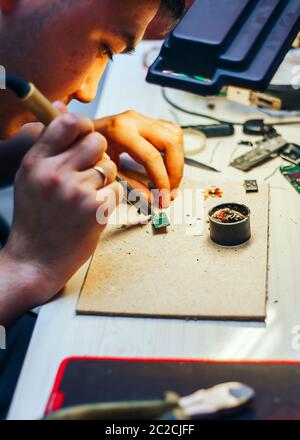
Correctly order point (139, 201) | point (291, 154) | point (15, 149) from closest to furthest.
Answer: point (139, 201)
point (291, 154)
point (15, 149)

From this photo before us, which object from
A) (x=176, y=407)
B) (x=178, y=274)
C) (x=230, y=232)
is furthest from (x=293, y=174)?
(x=176, y=407)

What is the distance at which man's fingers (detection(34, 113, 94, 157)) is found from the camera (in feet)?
2.66

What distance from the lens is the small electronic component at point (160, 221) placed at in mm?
981

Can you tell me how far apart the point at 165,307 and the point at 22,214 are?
0.28 metres

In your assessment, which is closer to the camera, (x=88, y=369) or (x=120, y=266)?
(x=88, y=369)

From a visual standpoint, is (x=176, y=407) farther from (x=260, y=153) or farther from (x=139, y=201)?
(x=260, y=153)

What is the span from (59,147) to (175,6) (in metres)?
0.37

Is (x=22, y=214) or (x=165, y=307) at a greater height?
(x=22, y=214)

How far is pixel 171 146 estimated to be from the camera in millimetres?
1121

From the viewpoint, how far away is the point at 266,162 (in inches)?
46.1

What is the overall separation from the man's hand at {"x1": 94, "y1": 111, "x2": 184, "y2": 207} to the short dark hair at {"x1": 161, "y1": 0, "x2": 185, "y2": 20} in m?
0.24

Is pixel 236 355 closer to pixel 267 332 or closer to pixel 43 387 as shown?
pixel 267 332

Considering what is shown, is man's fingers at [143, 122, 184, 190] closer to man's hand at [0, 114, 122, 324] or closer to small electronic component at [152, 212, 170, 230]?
small electronic component at [152, 212, 170, 230]
